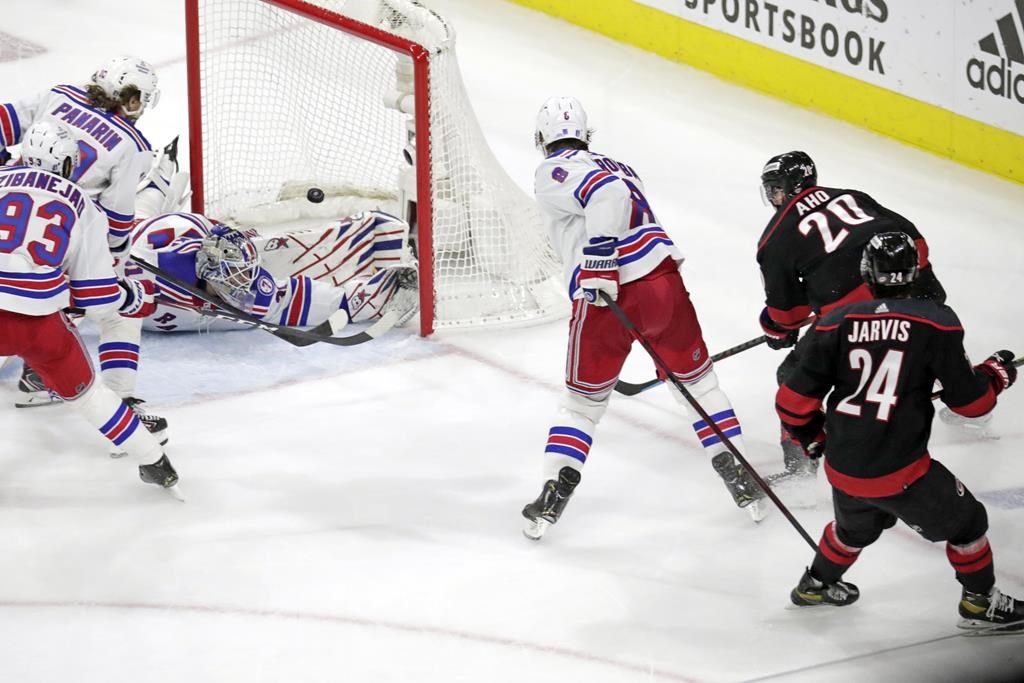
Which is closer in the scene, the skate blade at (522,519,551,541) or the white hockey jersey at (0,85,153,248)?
the skate blade at (522,519,551,541)

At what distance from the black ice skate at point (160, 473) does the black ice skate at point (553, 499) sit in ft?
3.03

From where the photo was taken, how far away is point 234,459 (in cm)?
423

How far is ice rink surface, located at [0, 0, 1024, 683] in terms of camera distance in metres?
3.33

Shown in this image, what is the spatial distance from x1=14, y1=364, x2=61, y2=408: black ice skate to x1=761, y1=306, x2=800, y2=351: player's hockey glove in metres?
2.09

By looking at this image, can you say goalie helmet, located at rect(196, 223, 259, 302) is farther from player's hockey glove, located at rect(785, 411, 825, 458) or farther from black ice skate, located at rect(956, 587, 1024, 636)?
black ice skate, located at rect(956, 587, 1024, 636)

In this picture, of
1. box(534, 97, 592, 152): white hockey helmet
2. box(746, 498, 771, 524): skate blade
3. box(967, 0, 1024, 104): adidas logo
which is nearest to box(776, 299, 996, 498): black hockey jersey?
box(746, 498, 771, 524): skate blade

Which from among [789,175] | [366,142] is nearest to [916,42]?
[366,142]

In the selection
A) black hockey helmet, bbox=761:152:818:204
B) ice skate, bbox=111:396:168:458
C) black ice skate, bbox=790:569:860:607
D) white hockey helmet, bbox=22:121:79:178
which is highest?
black hockey helmet, bbox=761:152:818:204

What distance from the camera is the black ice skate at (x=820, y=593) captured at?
3.41 meters

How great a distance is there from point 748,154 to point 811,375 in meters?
3.37

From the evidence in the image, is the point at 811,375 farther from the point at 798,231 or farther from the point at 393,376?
the point at 393,376

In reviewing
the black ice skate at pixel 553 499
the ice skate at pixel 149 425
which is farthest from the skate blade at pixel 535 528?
the ice skate at pixel 149 425

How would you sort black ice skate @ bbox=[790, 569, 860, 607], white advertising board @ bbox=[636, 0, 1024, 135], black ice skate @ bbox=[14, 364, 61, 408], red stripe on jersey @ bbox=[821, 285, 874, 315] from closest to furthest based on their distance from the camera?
black ice skate @ bbox=[790, 569, 860, 607], red stripe on jersey @ bbox=[821, 285, 874, 315], black ice skate @ bbox=[14, 364, 61, 408], white advertising board @ bbox=[636, 0, 1024, 135]

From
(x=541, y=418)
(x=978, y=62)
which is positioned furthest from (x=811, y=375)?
(x=978, y=62)
